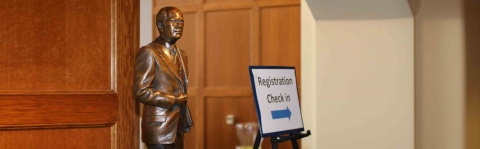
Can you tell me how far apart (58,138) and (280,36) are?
3.54m

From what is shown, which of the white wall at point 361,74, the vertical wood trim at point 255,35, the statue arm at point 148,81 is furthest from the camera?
the vertical wood trim at point 255,35

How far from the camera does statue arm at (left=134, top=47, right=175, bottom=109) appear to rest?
2.35 m

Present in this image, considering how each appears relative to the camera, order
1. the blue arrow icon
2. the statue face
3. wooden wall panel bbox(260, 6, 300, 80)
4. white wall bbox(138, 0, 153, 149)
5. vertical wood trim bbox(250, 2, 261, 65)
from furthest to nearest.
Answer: vertical wood trim bbox(250, 2, 261, 65), wooden wall panel bbox(260, 6, 300, 80), the blue arrow icon, white wall bbox(138, 0, 153, 149), the statue face

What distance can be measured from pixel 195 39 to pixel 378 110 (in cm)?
239

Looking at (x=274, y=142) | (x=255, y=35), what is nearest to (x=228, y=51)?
(x=255, y=35)

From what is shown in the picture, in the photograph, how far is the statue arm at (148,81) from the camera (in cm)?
235

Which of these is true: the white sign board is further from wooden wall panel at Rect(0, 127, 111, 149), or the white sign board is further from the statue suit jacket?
wooden wall panel at Rect(0, 127, 111, 149)

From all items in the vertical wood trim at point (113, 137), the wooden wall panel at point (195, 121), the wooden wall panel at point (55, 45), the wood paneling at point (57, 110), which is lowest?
the wooden wall panel at point (195, 121)

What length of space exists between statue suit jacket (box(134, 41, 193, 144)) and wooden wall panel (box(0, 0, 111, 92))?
0.36 m

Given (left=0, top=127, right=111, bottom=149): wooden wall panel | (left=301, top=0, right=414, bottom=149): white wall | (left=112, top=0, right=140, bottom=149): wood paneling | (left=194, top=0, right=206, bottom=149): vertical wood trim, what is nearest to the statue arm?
(left=112, top=0, right=140, bottom=149): wood paneling

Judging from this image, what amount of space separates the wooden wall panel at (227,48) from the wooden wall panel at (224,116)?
135mm

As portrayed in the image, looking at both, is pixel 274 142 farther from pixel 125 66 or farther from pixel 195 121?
pixel 195 121

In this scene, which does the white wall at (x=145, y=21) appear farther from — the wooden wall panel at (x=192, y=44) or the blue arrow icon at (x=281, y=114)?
the wooden wall panel at (x=192, y=44)

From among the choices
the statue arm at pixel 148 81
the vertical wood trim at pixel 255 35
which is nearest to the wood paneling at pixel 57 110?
the statue arm at pixel 148 81
